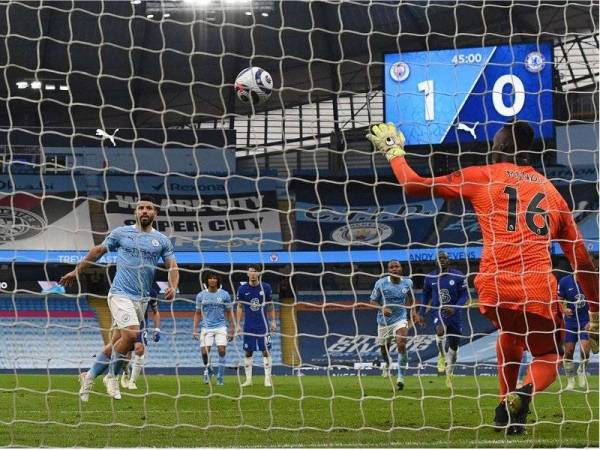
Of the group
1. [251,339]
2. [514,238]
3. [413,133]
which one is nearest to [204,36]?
[413,133]

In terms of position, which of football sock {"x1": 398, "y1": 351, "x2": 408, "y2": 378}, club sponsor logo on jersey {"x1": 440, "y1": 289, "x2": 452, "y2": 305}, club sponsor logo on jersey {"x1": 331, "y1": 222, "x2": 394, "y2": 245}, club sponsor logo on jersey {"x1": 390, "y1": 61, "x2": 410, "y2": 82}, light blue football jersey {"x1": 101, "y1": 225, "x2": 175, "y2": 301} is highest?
club sponsor logo on jersey {"x1": 390, "y1": 61, "x2": 410, "y2": 82}

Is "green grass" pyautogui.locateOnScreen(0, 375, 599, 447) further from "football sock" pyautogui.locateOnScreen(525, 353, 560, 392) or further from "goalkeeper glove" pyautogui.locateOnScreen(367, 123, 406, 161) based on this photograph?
"goalkeeper glove" pyautogui.locateOnScreen(367, 123, 406, 161)

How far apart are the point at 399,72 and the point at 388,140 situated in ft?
51.4

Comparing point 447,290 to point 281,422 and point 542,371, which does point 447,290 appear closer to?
point 281,422

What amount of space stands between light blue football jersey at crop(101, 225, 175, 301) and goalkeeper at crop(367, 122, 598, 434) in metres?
3.25

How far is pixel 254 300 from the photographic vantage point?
15.1 metres

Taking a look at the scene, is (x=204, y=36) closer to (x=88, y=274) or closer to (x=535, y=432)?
(x=88, y=274)

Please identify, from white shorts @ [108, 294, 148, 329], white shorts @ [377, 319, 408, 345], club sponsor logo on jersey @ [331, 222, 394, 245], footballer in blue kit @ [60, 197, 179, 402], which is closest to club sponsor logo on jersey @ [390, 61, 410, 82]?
club sponsor logo on jersey @ [331, 222, 394, 245]

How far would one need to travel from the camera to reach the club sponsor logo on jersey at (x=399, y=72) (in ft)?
72.7

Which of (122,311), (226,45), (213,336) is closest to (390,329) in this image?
(213,336)

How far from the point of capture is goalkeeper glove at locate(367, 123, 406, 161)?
22.8 feet

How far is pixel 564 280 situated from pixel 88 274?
14142 mm

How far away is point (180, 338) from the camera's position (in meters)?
26.0

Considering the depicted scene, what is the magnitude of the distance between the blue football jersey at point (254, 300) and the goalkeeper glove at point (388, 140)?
689cm
